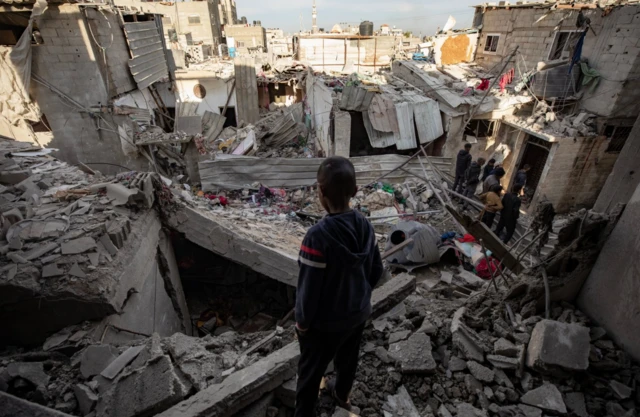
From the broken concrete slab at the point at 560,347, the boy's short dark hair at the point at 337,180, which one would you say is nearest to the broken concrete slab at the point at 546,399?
the broken concrete slab at the point at 560,347

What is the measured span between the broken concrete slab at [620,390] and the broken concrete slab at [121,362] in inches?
131

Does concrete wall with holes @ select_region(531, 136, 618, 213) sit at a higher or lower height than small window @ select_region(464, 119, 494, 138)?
lower

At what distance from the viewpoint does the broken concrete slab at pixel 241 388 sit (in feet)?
6.79

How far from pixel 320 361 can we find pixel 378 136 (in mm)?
8760

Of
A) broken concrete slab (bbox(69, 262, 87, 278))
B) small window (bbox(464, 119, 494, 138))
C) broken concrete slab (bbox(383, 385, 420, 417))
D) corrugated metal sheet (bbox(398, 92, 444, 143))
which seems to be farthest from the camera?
small window (bbox(464, 119, 494, 138))

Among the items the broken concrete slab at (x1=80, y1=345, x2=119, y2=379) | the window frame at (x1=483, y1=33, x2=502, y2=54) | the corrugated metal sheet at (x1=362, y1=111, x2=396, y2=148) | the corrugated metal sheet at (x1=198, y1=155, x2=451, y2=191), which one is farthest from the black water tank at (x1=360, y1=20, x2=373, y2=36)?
the broken concrete slab at (x1=80, y1=345, x2=119, y2=379)

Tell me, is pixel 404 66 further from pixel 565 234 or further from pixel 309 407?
pixel 309 407

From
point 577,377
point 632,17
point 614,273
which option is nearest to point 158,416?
point 577,377

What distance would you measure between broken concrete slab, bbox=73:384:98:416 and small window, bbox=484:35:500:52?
18.3 meters

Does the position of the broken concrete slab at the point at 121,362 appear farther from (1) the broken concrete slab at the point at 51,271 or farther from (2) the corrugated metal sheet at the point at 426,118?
(2) the corrugated metal sheet at the point at 426,118

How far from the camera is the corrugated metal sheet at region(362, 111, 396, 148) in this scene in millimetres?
9781

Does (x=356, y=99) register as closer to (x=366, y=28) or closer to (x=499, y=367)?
(x=499, y=367)

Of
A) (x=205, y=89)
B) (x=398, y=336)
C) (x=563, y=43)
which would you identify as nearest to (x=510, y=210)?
(x=398, y=336)

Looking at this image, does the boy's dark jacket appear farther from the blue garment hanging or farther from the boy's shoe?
the blue garment hanging
